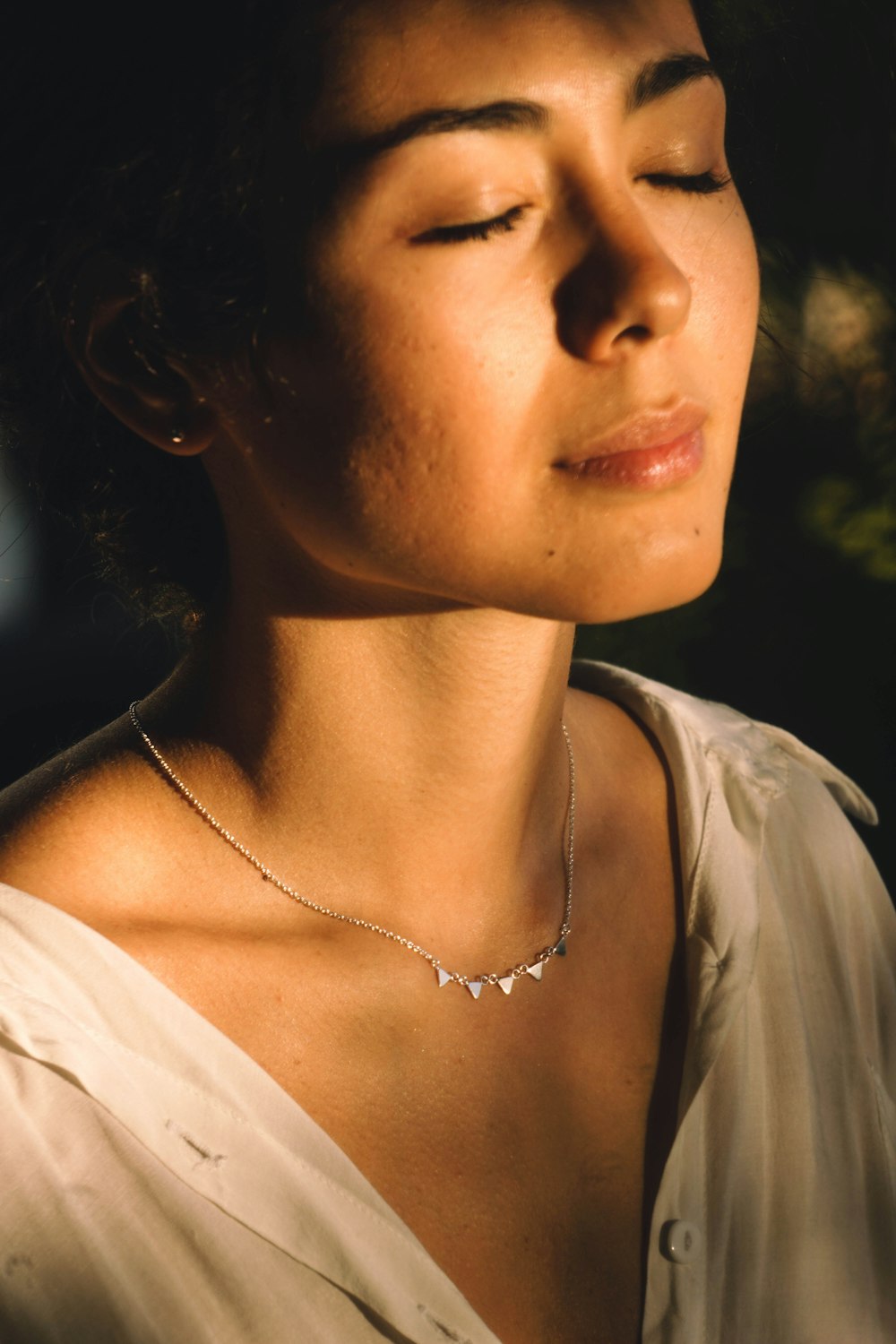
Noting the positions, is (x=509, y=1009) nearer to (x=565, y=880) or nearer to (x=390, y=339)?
(x=565, y=880)

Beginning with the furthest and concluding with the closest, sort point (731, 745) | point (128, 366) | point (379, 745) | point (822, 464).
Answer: point (822, 464), point (731, 745), point (379, 745), point (128, 366)

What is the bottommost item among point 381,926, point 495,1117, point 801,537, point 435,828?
point 495,1117

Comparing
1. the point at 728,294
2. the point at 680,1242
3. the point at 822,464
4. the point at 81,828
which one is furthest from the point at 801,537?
the point at 81,828

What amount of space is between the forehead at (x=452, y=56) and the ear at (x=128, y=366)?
28 centimetres

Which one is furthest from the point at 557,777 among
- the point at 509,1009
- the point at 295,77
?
the point at 295,77

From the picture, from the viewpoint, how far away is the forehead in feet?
3.35

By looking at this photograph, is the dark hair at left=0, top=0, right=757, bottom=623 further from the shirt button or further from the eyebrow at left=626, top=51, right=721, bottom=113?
the shirt button

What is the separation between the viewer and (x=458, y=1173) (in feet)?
4.41

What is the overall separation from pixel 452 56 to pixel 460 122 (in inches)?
2.2

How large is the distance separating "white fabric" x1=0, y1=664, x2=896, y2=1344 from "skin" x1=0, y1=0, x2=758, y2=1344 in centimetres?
7

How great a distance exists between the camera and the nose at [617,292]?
1060 millimetres

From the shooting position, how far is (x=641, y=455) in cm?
111

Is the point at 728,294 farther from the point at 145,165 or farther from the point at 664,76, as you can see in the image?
the point at 145,165

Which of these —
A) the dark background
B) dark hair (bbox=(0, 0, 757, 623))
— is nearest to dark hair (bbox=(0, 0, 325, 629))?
dark hair (bbox=(0, 0, 757, 623))
